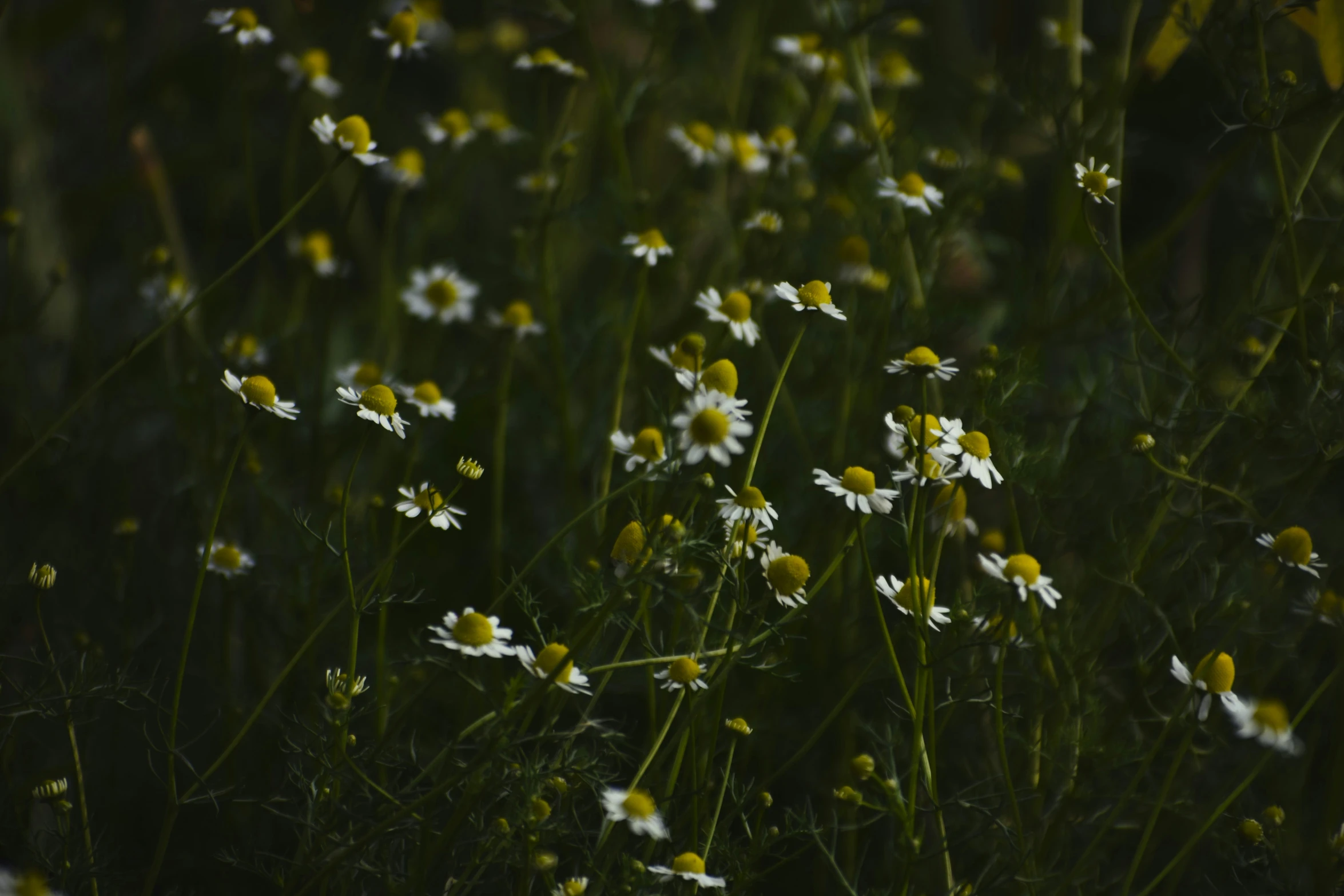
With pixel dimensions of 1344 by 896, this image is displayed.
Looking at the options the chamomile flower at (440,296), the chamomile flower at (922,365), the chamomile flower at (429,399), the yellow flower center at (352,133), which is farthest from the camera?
the chamomile flower at (440,296)

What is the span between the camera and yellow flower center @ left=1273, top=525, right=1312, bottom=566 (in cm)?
68

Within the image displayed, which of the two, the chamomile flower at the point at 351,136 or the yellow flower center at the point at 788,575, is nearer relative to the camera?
the yellow flower center at the point at 788,575

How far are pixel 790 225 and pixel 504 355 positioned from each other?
0.35 meters

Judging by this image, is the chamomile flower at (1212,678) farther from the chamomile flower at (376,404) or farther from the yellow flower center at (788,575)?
the chamomile flower at (376,404)

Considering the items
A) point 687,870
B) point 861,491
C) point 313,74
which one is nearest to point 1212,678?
point 861,491

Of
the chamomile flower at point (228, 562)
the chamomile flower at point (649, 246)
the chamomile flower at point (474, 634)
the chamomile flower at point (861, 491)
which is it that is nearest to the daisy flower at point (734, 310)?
the chamomile flower at point (649, 246)

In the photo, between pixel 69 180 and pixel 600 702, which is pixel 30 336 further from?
pixel 600 702

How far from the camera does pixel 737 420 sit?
0.66m

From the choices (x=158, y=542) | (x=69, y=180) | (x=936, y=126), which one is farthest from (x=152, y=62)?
(x=936, y=126)

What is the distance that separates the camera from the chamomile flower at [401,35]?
3.14 feet

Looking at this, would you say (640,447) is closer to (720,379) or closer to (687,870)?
(720,379)

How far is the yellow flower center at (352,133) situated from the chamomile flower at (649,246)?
25 centimetres

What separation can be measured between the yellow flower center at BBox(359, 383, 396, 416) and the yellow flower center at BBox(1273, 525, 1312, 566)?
0.58 metres

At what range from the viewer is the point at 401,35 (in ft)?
3.18
